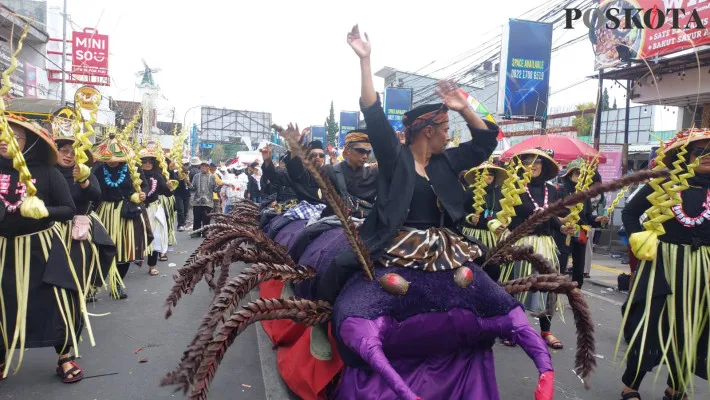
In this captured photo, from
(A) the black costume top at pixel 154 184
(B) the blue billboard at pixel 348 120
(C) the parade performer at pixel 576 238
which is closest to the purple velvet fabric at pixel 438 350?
(C) the parade performer at pixel 576 238

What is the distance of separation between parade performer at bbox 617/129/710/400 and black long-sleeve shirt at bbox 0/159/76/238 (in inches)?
163

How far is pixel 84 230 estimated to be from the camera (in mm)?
4262

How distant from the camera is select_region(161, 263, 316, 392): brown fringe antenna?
211cm

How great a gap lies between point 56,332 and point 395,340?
286 centimetres

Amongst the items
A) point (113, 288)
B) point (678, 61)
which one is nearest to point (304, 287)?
point (113, 288)

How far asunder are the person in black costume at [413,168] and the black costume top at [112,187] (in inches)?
199

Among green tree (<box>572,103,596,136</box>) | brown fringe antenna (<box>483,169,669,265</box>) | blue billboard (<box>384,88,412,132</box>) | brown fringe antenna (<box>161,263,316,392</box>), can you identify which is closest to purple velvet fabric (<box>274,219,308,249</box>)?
brown fringe antenna (<box>161,263,316,392</box>)

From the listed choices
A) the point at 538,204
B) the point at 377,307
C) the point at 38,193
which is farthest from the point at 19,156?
the point at 538,204

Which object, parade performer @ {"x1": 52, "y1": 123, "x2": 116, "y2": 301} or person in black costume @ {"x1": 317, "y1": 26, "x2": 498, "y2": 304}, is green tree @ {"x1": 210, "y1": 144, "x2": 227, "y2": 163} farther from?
person in black costume @ {"x1": 317, "y1": 26, "x2": 498, "y2": 304}

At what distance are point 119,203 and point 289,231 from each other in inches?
126

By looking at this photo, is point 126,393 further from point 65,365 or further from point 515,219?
point 515,219

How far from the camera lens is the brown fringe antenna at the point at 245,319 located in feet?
6.83

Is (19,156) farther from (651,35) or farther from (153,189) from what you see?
(651,35)

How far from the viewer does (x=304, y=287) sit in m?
3.37
